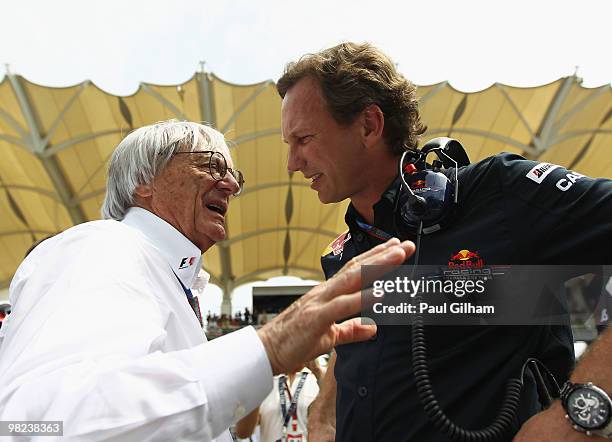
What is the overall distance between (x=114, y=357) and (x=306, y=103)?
1645 mm

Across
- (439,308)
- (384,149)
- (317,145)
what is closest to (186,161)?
(317,145)

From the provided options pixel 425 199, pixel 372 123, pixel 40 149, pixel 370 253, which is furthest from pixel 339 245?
pixel 40 149

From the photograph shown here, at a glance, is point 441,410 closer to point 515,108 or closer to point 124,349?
point 124,349

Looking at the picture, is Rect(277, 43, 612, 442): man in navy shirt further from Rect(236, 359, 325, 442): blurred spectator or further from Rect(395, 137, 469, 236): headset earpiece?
Rect(236, 359, 325, 442): blurred spectator

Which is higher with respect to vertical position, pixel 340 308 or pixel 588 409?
pixel 340 308

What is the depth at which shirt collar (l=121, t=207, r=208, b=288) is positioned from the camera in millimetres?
2021

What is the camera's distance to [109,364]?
103 cm

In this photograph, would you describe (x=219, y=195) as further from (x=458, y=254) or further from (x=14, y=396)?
(x=14, y=396)

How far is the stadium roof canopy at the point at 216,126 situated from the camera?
18.7 metres

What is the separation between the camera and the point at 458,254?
5.76 ft

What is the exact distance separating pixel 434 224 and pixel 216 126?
61.6ft

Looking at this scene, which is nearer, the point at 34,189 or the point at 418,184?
the point at 418,184

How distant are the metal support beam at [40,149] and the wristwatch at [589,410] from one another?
20164mm

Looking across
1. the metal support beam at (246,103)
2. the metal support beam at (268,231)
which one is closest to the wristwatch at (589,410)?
the metal support beam at (246,103)
